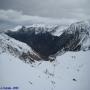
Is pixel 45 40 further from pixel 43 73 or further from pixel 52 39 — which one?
pixel 43 73

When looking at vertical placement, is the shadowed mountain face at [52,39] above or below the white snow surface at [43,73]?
above

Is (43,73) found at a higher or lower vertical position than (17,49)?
lower

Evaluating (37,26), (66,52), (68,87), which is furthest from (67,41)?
(68,87)

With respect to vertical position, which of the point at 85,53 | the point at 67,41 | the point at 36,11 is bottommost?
the point at 85,53

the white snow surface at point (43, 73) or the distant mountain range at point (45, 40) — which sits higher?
the distant mountain range at point (45, 40)

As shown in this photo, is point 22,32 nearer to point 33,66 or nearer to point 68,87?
point 33,66

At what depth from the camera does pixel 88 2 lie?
68.9 inches

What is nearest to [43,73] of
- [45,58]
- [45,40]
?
[45,58]

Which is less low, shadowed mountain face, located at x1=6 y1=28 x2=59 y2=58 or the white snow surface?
shadowed mountain face, located at x1=6 y1=28 x2=59 y2=58

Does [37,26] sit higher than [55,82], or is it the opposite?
[37,26]

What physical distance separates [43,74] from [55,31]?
40cm

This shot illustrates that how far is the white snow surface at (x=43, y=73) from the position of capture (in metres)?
1.71

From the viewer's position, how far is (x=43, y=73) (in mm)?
1716

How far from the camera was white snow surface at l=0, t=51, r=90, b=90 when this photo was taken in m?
1.71
